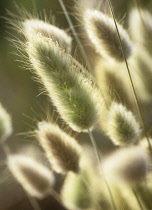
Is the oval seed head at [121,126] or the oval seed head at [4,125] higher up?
the oval seed head at [4,125]

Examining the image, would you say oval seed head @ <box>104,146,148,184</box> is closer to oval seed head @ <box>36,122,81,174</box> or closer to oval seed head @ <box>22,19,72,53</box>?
oval seed head @ <box>36,122,81,174</box>

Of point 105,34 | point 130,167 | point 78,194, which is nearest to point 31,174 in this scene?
point 78,194

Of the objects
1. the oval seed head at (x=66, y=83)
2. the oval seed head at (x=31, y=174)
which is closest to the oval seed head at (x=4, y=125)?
the oval seed head at (x=31, y=174)

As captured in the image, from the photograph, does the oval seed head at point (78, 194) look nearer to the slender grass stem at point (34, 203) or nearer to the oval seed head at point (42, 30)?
the slender grass stem at point (34, 203)

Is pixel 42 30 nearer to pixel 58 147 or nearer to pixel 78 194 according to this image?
pixel 58 147


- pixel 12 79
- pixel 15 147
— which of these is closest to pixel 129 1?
pixel 12 79

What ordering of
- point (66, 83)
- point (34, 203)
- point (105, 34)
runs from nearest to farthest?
point (66, 83), point (105, 34), point (34, 203)

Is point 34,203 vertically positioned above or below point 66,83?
below

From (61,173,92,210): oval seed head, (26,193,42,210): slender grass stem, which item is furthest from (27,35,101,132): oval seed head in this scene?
(26,193,42,210): slender grass stem
